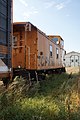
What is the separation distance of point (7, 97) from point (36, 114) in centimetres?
98

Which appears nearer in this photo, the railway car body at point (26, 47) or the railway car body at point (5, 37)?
the railway car body at point (5, 37)

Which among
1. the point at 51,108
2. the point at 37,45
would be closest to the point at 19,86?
the point at 51,108

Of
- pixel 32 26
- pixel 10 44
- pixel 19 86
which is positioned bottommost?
pixel 19 86

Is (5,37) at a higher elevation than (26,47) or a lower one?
higher

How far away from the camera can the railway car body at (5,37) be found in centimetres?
720

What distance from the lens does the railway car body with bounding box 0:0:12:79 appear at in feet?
23.6

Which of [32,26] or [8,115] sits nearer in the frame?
[8,115]

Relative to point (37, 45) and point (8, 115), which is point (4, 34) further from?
point (37, 45)

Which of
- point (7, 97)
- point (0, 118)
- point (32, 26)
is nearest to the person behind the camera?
point (0, 118)

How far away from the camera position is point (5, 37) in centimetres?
757

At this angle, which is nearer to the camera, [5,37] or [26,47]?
[5,37]

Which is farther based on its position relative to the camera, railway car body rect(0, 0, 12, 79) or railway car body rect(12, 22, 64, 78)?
railway car body rect(12, 22, 64, 78)

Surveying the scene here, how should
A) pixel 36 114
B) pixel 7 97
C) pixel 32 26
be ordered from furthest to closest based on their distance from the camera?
1. pixel 32 26
2. pixel 7 97
3. pixel 36 114

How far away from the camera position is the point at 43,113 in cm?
579
